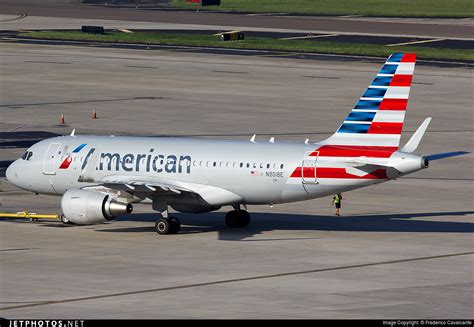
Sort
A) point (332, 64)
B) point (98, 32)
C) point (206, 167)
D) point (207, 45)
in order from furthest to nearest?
point (98, 32) → point (207, 45) → point (332, 64) → point (206, 167)

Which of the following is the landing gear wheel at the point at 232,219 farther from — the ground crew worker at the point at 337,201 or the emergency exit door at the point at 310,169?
the ground crew worker at the point at 337,201

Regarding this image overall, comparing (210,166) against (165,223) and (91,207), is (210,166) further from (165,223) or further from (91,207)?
(91,207)

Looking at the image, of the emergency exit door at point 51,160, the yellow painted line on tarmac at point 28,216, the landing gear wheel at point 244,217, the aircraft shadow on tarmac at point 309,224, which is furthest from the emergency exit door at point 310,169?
the yellow painted line on tarmac at point 28,216

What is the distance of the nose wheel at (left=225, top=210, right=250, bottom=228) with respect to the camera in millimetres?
58719

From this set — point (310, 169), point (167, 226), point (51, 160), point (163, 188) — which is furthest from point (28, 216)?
point (310, 169)

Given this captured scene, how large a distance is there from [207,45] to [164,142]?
93.6 m

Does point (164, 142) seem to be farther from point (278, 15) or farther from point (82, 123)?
point (278, 15)

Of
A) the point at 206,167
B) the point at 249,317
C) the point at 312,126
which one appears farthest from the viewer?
the point at 312,126

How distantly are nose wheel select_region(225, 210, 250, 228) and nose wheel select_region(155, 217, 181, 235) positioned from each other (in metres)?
2.85

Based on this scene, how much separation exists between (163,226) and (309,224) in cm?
740

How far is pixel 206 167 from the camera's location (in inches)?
2245

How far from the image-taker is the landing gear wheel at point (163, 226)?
186ft

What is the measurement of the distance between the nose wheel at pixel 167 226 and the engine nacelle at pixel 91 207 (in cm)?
194

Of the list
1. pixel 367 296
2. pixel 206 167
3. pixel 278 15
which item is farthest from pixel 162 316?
pixel 278 15
